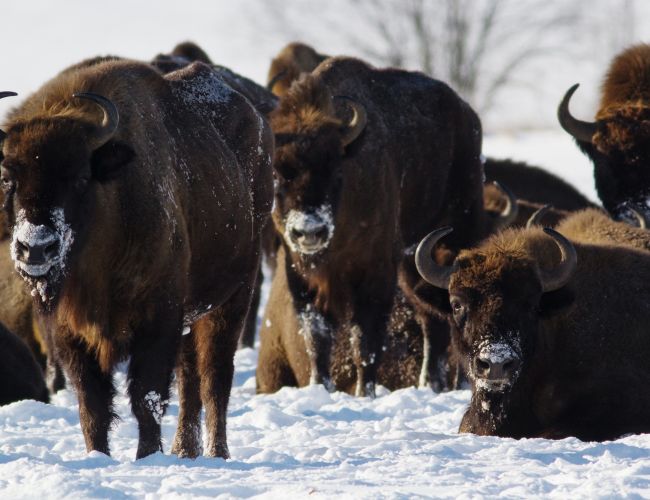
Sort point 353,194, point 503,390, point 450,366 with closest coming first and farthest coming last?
point 503,390
point 353,194
point 450,366

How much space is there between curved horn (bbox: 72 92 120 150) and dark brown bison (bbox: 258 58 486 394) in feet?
13.2

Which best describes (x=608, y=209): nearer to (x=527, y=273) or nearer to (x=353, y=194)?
(x=353, y=194)

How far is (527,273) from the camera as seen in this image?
8312 millimetres

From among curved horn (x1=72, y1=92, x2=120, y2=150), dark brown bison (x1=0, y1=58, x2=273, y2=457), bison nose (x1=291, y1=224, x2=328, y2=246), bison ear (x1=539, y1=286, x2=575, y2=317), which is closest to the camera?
dark brown bison (x1=0, y1=58, x2=273, y2=457)

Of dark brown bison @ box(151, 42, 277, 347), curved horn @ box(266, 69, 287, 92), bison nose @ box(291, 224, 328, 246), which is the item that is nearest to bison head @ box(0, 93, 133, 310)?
bison nose @ box(291, 224, 328, 246)

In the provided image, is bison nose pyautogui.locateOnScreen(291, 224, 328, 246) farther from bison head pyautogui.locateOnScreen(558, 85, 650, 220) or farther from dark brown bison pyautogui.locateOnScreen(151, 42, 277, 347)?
bison head pyautogui.locateOnScreen(558, 85, 650, 220)

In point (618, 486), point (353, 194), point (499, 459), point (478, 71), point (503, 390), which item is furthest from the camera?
point (478, 71)

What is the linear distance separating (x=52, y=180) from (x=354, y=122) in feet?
17.2

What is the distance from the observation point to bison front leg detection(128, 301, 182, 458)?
283 inches

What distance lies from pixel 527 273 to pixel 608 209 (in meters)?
4.75

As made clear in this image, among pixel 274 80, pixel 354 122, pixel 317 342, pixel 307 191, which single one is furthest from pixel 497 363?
pixel 274 80

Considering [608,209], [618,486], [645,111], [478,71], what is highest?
[478,71]

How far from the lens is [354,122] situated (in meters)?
11.8

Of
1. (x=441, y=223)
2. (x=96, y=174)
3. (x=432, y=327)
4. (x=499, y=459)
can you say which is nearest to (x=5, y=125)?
(x=96, y=174)
